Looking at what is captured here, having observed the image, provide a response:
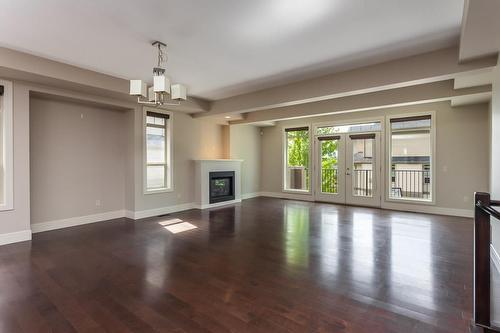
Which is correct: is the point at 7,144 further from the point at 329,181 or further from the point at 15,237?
the point at 329,181

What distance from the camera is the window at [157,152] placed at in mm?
6176

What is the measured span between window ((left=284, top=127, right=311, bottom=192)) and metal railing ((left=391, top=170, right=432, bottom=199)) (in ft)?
8.10

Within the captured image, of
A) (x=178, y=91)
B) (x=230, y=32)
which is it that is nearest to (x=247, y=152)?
(x=178, y=91)

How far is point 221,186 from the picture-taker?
779 cm

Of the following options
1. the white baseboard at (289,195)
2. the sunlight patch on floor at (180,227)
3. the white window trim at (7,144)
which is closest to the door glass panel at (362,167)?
the white baseboard at (289,195)

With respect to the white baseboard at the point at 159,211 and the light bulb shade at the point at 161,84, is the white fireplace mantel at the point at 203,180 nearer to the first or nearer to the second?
the white baseboard at the point at 159,211

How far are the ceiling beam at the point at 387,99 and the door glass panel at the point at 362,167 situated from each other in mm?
1851

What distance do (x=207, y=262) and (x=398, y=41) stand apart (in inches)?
150

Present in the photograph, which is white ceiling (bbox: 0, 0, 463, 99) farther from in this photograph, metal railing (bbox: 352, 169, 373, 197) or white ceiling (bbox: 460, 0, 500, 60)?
metal railing (bbox: 352, 169, 373, 197)

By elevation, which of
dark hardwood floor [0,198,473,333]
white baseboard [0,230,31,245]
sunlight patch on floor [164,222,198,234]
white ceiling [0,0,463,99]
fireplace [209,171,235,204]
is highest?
white ceiling [0,0,463,99]

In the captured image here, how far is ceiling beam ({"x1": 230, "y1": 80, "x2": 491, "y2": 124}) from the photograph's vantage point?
473 cm

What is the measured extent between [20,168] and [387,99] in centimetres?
680

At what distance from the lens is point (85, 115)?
539 centimetres

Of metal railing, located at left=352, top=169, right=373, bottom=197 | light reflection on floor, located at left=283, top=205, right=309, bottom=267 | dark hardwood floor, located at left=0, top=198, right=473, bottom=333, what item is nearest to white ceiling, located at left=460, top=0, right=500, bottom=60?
dark hardwood floor, located at left=0, top=198, right=473, bottom=333
